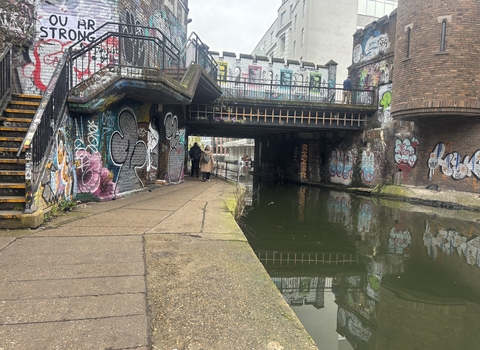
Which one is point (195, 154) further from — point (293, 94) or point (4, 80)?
point (4, 80)

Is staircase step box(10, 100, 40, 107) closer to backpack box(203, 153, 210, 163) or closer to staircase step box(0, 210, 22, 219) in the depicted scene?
staircase step box(0, 210, 22, 219)

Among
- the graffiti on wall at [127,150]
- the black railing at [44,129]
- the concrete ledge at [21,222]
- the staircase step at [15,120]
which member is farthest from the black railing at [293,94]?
the concrete ledge at [21,222]

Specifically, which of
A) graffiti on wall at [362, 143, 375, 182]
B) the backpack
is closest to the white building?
graffiti on wall at [362, 143, 375, 182]

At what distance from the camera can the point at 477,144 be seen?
13.2 meters

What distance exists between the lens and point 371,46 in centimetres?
1911

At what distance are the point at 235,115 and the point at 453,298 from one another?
45.1 ft

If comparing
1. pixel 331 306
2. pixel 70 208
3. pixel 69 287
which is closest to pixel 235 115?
pixel 70 208

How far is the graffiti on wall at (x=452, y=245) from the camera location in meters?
6.97

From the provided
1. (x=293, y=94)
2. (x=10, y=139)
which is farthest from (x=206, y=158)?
(x=10, y=139)

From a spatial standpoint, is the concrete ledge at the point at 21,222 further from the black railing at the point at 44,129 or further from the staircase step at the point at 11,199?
the staircase step at the point at 11,199

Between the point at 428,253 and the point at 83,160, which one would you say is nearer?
the point at 428,253

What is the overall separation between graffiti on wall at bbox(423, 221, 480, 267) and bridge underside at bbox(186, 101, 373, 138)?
33.6 ft

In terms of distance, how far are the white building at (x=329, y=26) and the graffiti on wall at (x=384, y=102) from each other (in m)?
18.2

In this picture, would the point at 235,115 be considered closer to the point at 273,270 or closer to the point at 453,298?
the point at 273,270
